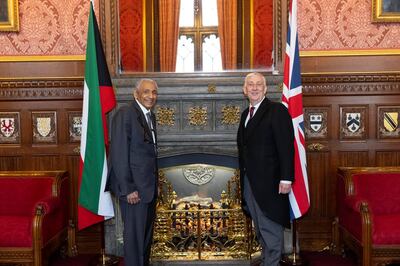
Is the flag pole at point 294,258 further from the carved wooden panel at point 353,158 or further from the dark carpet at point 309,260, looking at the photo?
the carved wooden panel at point 353,158

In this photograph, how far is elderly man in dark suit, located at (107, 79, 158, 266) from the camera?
4.01m

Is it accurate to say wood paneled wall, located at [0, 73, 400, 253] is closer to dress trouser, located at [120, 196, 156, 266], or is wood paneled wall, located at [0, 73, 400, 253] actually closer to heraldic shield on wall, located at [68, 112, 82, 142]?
heraldic shield on wall, located at [68, 112, 82, 142]

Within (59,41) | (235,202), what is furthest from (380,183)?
(59,41)

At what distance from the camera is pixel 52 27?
17.7 feet

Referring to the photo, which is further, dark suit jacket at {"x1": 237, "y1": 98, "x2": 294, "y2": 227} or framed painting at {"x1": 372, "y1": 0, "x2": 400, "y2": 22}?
framed painting at {"x1": 372, "y1": 0, "x2": 400, "y2": 22}

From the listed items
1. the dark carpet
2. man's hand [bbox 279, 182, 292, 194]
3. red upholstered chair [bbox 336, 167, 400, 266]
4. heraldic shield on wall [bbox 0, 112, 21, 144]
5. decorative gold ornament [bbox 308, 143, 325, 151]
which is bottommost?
the dark carpet

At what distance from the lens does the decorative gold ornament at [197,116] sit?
5.18 meters

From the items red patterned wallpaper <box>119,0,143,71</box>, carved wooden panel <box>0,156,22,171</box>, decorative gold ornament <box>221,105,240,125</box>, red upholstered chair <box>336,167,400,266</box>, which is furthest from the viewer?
carved wooden panel <box>0,156,22,171</box>

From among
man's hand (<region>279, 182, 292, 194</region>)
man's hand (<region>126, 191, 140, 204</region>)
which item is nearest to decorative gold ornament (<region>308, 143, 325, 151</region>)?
man's hand (<region>279, 182, 292, 194</region>)

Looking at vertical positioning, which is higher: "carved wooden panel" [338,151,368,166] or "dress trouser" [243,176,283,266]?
"carved wooden panel" [338,151,368,166]

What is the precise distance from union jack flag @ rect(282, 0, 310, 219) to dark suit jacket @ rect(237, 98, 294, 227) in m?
0.61

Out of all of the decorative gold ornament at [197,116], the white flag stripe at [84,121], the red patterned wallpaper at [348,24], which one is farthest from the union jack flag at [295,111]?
the white flag stripe at [84,121]

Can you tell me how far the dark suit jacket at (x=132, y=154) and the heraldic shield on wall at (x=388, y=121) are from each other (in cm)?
268

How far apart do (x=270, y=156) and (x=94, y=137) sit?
1.72 meters
